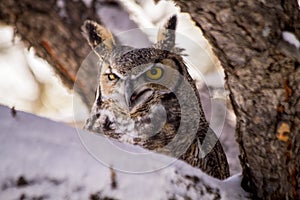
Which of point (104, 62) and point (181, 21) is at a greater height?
point (104, 62)

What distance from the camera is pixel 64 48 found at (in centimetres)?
205

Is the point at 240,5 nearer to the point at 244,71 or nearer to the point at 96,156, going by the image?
the point at 244,71

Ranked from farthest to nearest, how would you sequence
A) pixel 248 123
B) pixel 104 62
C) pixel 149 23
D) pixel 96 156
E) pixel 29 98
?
pixel 29 98 < pixel 149 23 < pixel 104 62 < pixel 248 123 < pixel 96 156

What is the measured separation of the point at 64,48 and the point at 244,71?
4.19 ft

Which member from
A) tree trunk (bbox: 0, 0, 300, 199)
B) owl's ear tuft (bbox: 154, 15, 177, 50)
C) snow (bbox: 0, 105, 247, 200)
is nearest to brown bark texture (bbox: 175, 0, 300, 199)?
tree trunk (bbox: 0, 0, 300, 199)

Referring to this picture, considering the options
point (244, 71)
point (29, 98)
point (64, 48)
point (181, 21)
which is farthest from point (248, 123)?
point (29, 98)

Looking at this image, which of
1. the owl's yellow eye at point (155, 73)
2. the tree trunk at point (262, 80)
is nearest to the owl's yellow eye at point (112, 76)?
the owl's yellow eye at point (155, 73)

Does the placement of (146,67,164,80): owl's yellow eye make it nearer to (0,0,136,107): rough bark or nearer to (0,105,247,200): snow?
(0,0,136,107): rough bark

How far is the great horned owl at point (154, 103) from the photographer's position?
158 centimetres

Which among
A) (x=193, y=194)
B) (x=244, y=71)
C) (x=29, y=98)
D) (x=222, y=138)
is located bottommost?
(x=222, y=138)

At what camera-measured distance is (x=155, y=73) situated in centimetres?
159

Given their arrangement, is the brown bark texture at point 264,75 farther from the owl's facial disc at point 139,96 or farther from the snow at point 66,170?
the owl's facial disc at point 139,96

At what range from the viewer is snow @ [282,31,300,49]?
0.90 m

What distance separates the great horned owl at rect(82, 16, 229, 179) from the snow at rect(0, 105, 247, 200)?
0.67m
